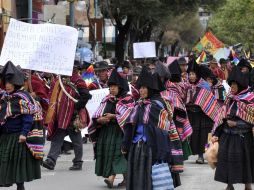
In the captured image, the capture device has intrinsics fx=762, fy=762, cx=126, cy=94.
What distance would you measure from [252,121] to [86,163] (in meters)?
4.79

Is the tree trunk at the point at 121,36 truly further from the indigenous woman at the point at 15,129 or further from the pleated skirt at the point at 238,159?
the indigenous woman at the point at 15,129

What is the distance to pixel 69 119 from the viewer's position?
12711mm

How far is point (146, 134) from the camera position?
28.0 feet

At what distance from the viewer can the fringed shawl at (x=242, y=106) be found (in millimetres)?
9734

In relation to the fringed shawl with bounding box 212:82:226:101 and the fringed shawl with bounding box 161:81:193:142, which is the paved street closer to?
the fringed shawl with bounding box 161:81:193:142

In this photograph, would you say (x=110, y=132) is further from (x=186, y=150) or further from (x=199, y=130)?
(x=199, y=130)

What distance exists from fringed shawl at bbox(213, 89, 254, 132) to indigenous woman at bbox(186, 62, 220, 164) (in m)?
2.90

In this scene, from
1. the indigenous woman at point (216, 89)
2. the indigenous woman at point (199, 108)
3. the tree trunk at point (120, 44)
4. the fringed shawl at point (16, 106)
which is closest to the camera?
the fringed shawl at point (16, 106)

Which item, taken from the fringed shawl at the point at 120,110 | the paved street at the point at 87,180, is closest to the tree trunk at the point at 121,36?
the paved street at the point at 87,180

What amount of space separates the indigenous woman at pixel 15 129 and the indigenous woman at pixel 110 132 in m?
1.45

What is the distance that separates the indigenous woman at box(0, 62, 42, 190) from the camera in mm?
9352

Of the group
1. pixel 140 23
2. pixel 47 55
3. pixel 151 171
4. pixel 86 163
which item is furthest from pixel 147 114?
pixel 140 23

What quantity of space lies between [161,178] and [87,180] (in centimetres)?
353

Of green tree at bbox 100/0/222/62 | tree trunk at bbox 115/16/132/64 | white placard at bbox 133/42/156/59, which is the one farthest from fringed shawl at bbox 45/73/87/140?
tree trunk at bbox 115/16/132/64
